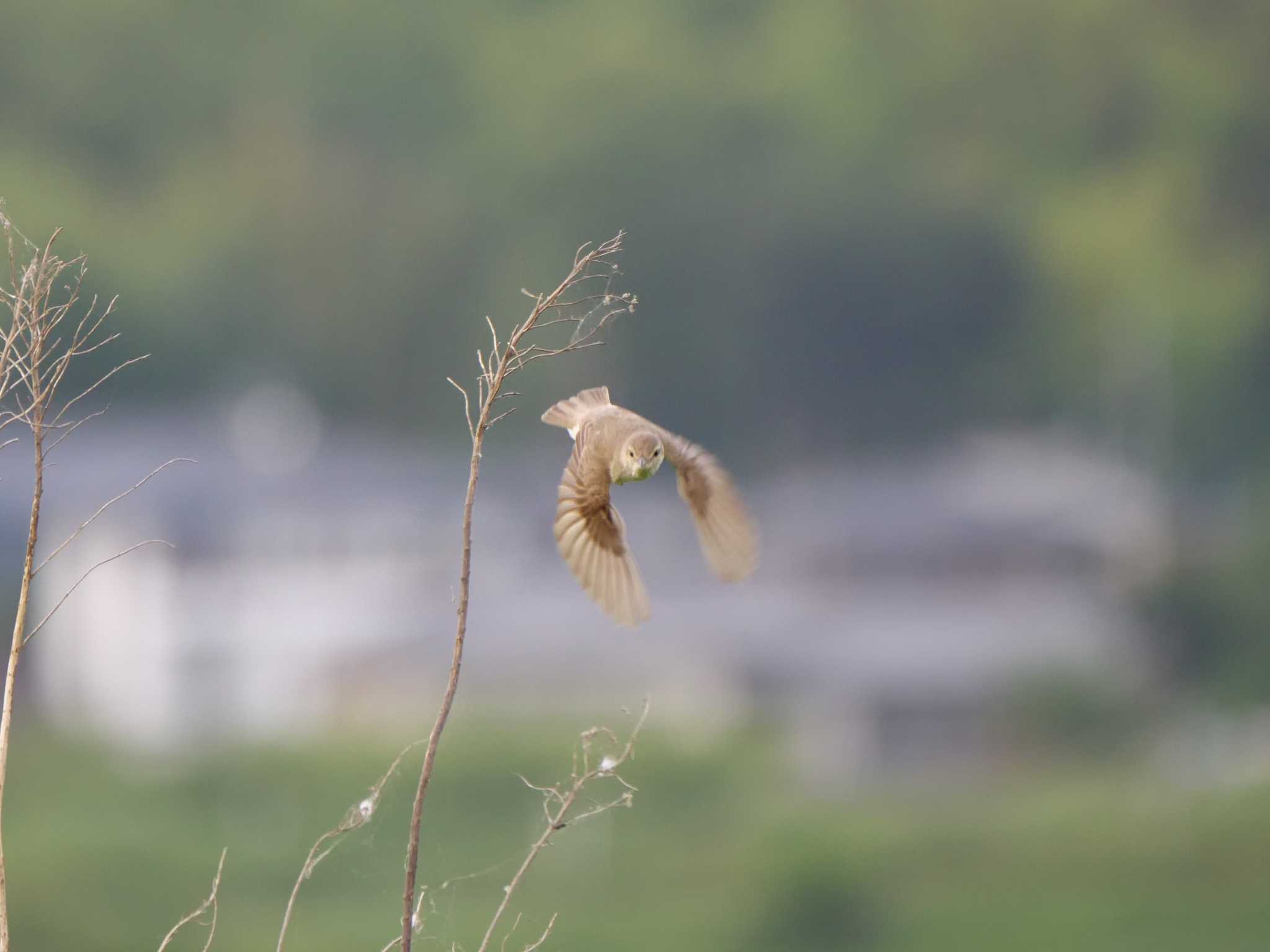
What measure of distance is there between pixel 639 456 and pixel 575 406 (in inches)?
15.7

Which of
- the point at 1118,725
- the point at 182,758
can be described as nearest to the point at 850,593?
the point at 1118,725

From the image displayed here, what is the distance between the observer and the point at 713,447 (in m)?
27.7

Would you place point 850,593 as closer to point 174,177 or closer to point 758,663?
point 758,663

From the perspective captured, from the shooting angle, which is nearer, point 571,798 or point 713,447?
point 571,798

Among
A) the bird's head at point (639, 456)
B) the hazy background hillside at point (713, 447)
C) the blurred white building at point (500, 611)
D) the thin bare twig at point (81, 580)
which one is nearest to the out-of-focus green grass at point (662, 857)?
the hazy background hillside at point (713, 447)

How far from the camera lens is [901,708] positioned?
24.3 meters

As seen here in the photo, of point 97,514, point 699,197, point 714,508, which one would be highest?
point 699,197

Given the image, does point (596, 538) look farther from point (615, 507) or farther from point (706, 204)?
point (706, 204)

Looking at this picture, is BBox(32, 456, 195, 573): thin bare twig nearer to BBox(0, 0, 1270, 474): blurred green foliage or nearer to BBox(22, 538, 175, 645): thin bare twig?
BBox(22, 538, 175, 645): thin bare twig

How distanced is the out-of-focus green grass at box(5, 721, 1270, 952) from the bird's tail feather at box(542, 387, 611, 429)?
10552 millimetres

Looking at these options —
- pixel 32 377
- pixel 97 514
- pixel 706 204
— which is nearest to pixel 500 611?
pixel 706 204

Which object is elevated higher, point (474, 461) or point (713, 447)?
point (713, 447)

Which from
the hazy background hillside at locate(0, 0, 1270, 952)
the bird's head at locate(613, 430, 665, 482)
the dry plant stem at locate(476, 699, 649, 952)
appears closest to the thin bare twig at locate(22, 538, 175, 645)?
the dry plant stem at locate(476, 699, 649, 952)

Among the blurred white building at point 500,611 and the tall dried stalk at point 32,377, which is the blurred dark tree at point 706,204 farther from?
the tall dried stalk at point 32,377
